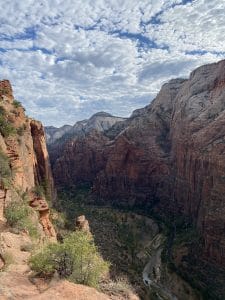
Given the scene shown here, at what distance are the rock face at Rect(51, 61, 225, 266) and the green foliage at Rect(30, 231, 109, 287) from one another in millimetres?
49970

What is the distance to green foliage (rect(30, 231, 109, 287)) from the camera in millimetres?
17625

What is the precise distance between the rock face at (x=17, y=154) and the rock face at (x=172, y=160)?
31.8m

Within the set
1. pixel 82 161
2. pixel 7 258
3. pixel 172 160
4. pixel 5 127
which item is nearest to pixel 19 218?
pixel 7 258

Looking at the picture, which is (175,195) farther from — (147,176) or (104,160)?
(104,160)

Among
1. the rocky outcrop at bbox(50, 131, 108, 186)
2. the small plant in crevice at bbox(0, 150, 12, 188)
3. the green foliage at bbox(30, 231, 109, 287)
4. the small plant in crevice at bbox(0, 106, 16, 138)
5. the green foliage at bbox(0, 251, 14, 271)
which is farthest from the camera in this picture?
the rocky outcrop at bbox(50, 131, 108, 186)

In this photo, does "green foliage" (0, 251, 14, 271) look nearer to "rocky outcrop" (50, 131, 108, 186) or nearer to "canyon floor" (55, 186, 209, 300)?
"canyon floor" (55, 186, 209, 300)

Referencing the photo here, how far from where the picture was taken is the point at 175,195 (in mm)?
97500

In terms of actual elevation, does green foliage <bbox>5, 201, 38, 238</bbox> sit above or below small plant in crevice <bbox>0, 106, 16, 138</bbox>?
below

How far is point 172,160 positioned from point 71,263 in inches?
3439

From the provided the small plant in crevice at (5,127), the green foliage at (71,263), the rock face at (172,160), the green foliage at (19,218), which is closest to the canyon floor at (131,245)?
the rock face at (172,160)

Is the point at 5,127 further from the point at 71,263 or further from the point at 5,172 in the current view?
the point at 71,263

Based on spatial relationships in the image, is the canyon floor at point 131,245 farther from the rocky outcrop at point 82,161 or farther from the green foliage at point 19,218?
the rocky outcrop at point 82,161

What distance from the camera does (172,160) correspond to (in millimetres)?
103500

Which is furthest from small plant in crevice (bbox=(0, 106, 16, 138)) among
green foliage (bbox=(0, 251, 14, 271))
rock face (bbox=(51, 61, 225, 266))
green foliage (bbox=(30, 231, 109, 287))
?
rock face (bbox=(51, 61, 225, 266))
